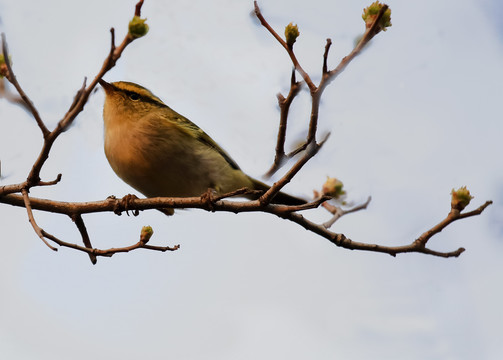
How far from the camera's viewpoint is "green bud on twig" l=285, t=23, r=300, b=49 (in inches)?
129

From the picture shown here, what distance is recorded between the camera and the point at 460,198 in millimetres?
3832

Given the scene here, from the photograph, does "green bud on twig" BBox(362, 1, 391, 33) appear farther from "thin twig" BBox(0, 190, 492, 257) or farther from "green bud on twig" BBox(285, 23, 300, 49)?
"thin twig" BBox(0, 190, 492, 257)

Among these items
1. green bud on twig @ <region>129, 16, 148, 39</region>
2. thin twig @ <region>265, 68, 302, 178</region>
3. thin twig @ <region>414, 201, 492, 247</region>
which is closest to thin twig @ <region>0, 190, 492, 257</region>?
thin twig @ <region>414, 201, 492, 247</region>

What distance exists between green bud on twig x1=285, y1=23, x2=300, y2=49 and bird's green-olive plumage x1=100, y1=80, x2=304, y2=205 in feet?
7.75

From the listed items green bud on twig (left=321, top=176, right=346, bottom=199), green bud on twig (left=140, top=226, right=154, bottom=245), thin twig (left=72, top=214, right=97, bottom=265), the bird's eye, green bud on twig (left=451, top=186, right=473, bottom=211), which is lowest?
green bud on twig (left=140, top=226, right=154, bottom=245)

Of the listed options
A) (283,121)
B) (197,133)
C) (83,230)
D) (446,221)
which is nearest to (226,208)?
(283,121)

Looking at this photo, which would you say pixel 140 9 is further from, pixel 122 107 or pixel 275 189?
pixel 122 107

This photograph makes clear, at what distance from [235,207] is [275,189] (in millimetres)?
465

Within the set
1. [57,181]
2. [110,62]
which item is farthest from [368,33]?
[57,181]

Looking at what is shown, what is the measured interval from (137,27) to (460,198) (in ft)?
7.60

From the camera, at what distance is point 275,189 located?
3572 millimetres

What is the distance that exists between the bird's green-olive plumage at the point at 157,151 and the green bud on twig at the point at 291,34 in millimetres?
2361

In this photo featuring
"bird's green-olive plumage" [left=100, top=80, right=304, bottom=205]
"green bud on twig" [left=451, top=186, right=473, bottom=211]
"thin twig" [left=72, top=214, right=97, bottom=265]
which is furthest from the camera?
"bird's green-olive plumage" [left=100, top=80, right=304, bottom=205]

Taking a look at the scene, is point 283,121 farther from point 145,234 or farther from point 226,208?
point 145,234
